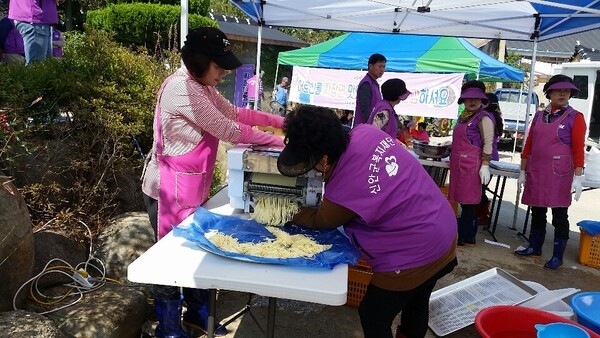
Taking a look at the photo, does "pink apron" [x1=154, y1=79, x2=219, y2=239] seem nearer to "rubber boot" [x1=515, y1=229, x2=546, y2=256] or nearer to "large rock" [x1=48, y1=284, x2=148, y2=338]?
"large rock" [x1=48, y1=284, x2=148, y2=338]

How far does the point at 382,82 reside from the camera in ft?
36.5

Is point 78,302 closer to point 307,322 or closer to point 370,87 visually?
point 307,322

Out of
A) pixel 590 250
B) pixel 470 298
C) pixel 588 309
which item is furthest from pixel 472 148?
pixel 588 309

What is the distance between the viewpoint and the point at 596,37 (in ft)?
71.7

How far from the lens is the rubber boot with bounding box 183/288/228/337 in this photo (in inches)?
109

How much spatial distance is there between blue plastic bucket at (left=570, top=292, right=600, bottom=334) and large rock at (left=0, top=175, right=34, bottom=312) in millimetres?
3052

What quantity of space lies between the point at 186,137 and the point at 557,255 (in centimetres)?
412

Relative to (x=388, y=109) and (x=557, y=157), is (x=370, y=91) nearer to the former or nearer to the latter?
(x=388, y=109)

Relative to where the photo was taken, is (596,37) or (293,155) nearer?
(293,155)

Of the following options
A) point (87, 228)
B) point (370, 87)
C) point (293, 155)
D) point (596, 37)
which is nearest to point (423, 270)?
point (293, 155)

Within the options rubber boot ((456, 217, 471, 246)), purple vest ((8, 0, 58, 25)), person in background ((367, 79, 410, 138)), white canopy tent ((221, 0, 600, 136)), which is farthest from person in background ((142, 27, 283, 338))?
white canopy tent ((221, 0, 600, 136))

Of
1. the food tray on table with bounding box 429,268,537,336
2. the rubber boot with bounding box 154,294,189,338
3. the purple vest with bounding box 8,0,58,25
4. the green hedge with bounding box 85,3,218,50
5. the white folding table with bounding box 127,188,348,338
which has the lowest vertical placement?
the food tray on table with bounding box 429,268,537,336

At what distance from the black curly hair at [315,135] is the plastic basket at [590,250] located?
13.6 feet

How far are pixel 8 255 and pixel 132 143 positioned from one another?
5.75 feet
